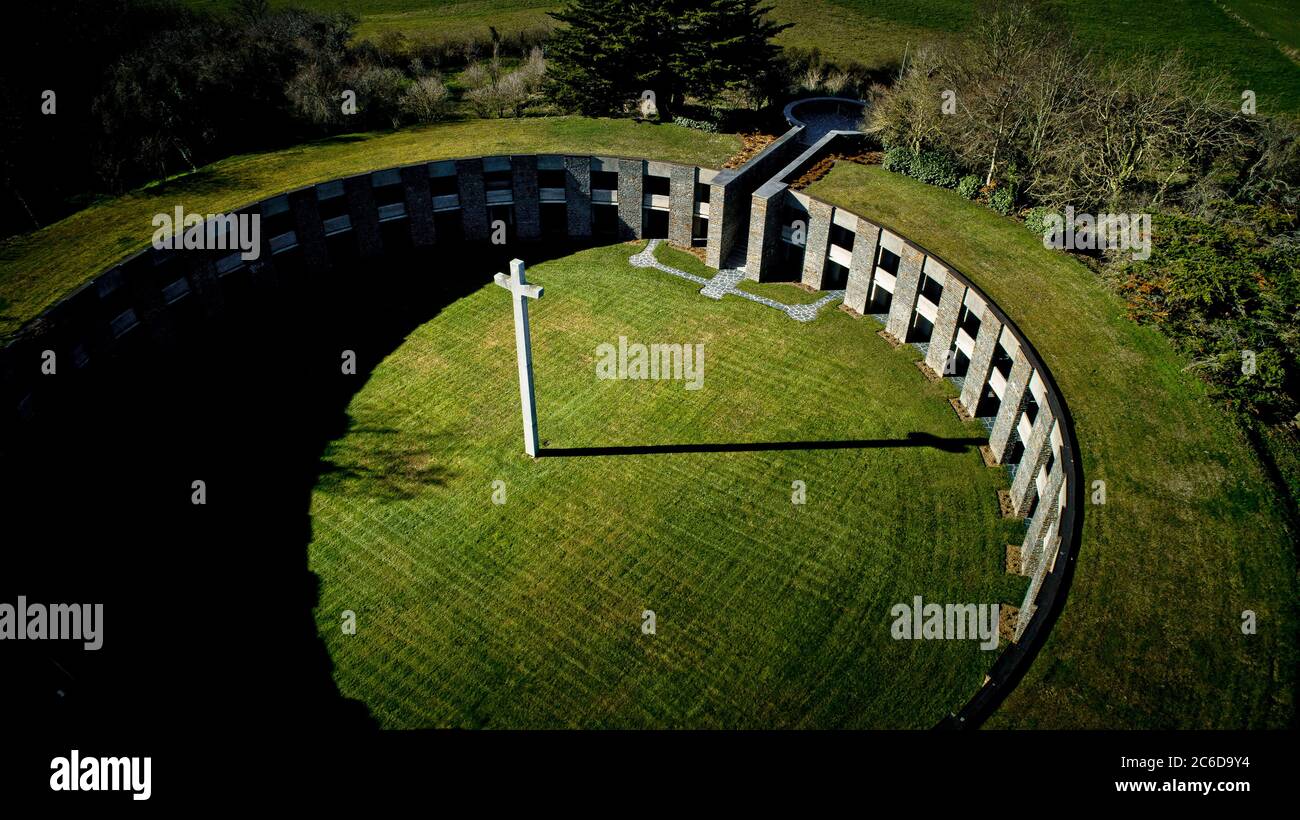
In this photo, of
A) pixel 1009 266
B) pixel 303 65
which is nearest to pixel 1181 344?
pixel 1009 266

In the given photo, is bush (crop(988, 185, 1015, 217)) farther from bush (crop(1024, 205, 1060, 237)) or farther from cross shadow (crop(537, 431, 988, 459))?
cross shadow (crop(537, 431, 988, 459))

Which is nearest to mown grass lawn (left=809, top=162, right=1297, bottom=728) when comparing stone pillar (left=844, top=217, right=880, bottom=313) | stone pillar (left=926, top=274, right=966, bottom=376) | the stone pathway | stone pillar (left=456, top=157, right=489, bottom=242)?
stone pillar (left=926, top=274, right=966, bottom=376)

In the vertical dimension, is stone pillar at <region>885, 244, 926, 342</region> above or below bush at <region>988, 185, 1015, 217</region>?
below

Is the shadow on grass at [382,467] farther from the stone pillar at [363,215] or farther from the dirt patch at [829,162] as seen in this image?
the dirt patch at [829,162]
